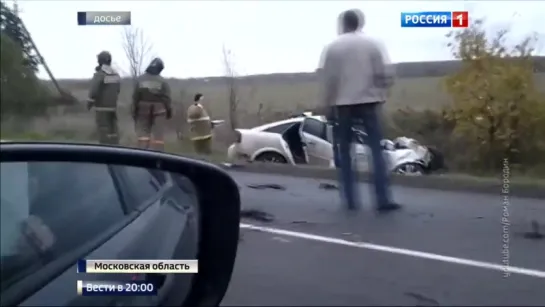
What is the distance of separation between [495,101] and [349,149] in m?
4.16

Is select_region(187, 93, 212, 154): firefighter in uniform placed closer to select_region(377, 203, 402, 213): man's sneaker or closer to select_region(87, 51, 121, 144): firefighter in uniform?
select_region(87, 51, 121, 144): firefighter in uniform

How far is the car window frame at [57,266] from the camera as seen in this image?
76.2 inches

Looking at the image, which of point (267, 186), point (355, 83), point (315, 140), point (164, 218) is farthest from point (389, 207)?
point (315, 140)

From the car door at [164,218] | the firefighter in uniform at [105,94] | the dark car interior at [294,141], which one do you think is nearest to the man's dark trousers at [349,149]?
the firefighter in uniform at [105,94]

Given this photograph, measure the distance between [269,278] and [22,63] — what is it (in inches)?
93.6

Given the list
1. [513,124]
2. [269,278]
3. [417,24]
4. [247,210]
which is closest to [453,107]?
[513,124]

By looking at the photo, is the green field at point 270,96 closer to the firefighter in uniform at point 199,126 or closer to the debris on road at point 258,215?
the firefighter in uniform at point 199,126

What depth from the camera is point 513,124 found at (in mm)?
8172

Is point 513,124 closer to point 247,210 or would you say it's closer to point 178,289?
point 247,210

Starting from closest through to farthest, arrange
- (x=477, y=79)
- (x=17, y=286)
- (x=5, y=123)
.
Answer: (x=17, y=286), (x=5, y=123), (x=477, y=79)

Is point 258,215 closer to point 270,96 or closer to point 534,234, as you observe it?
point 534,234

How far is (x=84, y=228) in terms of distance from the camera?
7.47ft

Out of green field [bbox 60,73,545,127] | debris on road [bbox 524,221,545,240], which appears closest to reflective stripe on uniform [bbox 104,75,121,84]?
green field [bbox 60,73,545,127]

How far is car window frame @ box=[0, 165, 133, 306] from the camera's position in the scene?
6.35 feet
